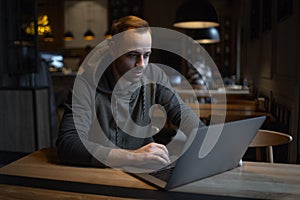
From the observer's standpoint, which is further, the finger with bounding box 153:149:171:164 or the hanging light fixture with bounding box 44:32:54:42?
the hanging light fixture with bounding box 44:32:54:42

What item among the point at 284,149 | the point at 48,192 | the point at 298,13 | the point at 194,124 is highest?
the point at 298,13

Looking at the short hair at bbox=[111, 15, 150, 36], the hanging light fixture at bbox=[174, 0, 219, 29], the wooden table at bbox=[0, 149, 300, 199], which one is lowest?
the wooden table at bbox=[0, 149, 300, 199]

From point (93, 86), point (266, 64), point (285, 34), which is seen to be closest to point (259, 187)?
point (93, 86)

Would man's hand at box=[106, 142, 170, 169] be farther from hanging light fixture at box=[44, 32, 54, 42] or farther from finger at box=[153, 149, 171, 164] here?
hanging light fixture at box=[44, 32, 54, 42]

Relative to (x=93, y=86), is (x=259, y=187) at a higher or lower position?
lower

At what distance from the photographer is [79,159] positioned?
121 centimetres

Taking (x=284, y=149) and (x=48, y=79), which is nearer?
(x=284, y=149)

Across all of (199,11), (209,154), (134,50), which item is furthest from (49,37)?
(209,154)

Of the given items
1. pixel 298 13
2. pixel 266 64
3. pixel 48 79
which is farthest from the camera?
pixel 48 79

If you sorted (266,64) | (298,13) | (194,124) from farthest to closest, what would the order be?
(266,64) < (298,13) < (194,124)

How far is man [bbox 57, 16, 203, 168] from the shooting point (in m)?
1.17

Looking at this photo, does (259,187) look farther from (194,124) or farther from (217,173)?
(194,124)

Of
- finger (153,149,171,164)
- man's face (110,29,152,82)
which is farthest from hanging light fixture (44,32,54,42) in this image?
finger (153,149,171,164)

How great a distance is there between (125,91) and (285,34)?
200 centimetres
